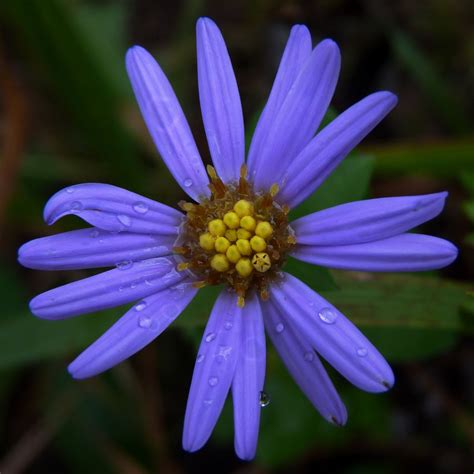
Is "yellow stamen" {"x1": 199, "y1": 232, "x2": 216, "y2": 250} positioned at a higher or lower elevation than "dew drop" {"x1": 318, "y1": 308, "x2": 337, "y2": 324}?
higher

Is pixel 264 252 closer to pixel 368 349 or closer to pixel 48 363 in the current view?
pixel 368 349

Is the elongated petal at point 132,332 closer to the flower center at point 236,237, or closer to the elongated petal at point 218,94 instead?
the flower center at point 236,237

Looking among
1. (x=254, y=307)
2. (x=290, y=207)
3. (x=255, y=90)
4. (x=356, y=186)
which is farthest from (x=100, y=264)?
(x=255, y=90)

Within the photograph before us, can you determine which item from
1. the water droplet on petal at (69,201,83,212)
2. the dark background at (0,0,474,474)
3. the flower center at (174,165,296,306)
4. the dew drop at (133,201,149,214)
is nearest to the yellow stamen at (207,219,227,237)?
the flower center at (174,165,296,306)

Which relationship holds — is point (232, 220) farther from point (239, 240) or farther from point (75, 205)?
point (75, 205)

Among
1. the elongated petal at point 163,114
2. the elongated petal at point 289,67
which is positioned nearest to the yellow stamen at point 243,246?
the elongated petal at point 163,114

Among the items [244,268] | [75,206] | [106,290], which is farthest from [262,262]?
[75,206]

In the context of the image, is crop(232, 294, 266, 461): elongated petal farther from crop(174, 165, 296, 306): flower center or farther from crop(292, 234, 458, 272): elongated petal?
crop(292, 234, 458, 272): elongated petal
